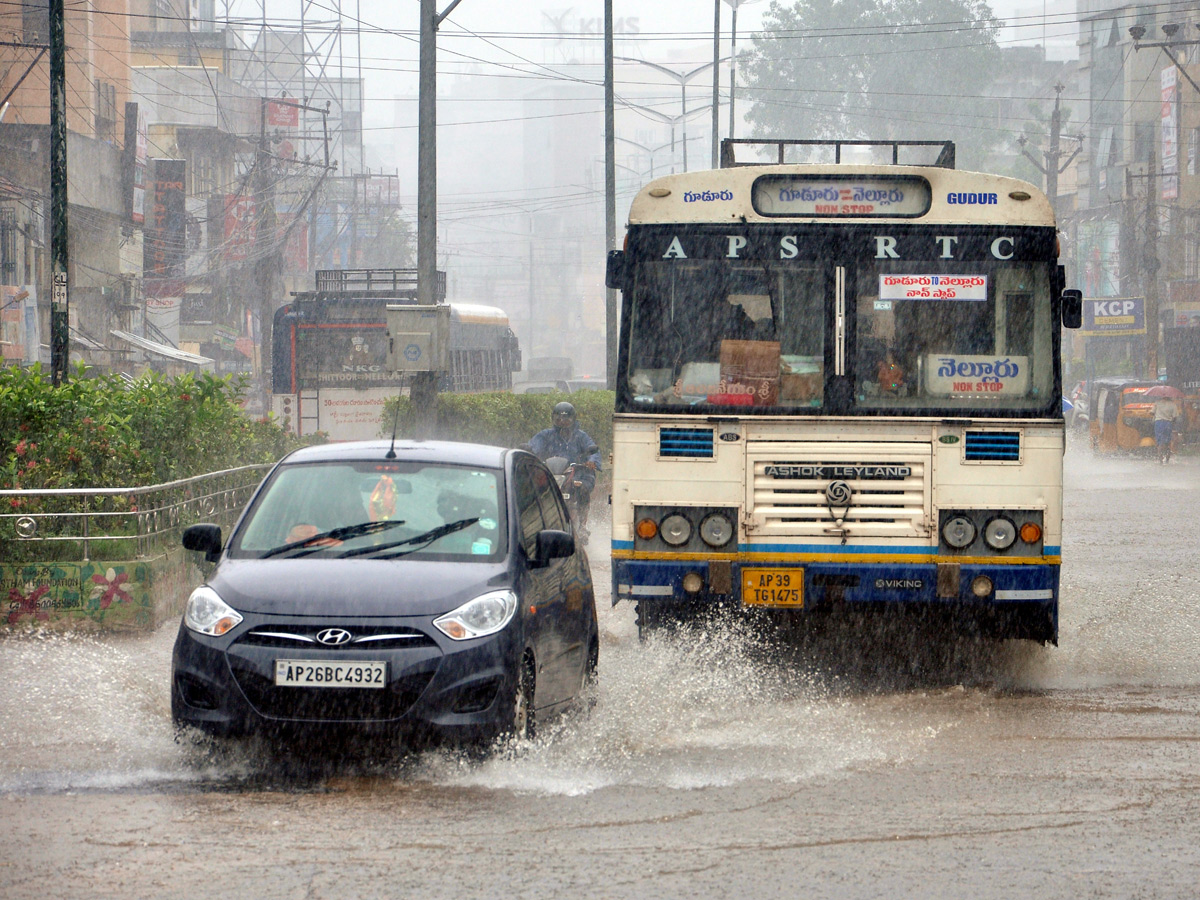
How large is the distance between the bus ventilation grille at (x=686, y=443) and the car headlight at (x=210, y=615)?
9.94ft

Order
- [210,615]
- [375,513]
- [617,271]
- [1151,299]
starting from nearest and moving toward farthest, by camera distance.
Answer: [210,615], [375,513], [617,271], [1151,299]

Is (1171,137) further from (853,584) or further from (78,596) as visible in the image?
(853,584)

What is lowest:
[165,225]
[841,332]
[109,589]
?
[109,589]

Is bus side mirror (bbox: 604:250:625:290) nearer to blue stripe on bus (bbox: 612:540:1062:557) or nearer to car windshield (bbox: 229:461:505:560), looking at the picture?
blue stripe on bus (bbox: 612:540:1062:557)

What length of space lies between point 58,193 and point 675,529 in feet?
30.4

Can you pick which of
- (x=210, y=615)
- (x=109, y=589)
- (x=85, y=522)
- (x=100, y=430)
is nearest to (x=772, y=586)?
(x=210, y=615)

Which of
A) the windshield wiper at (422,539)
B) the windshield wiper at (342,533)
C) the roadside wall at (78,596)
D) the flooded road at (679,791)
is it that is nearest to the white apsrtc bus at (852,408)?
the flooded road at (679,791)

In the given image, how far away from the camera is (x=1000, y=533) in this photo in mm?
A: 9297

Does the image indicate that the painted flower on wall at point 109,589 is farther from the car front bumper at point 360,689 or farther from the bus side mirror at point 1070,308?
the bus side mirror at point 1070,308

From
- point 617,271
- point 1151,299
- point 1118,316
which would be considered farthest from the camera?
point 1118,316

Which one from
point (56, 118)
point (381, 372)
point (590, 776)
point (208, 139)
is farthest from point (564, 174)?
point (590, 776)

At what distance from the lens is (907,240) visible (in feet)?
31.1

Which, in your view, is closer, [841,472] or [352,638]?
[352,638]

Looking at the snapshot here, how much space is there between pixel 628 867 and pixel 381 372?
23.6m
